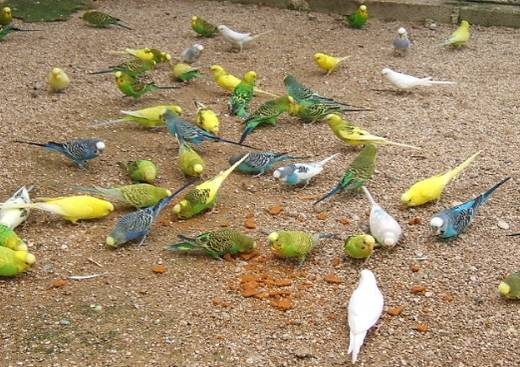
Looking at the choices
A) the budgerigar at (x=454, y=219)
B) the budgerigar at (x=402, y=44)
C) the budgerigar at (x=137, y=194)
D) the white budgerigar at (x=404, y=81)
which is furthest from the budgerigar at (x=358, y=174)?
the budgerigar at (x=402, y=44)

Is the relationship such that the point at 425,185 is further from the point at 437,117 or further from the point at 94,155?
the point at 94,155

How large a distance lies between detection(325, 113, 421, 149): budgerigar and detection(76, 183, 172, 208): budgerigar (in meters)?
1.34

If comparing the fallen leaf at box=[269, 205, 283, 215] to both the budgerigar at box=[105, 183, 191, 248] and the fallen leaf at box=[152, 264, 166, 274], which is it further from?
the fallen leaf at box=[152, 264, 166, 274]

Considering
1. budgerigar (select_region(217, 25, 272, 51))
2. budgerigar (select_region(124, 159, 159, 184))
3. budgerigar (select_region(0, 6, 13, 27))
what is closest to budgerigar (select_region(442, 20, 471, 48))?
budgerigar (select_region(217, 25, 272, 51))

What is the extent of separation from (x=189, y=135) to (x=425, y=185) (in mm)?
1499

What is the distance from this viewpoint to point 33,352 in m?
3.06

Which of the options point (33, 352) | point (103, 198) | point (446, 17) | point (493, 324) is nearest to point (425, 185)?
point (493, 324)

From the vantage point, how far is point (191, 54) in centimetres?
648

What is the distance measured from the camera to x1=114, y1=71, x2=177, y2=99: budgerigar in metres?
5.52

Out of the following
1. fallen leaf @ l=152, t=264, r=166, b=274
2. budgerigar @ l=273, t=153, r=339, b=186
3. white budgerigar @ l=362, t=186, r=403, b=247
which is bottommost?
budgerigar @ l=273, t=153, r=339, b=186

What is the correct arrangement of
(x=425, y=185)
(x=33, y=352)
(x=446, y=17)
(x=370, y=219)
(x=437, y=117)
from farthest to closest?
(x=446, y=17)
(x=437, y=117)
(x=425, y=185)
(x=370, y=219)
(x=33, y=352)

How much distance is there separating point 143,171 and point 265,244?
37.3 inches

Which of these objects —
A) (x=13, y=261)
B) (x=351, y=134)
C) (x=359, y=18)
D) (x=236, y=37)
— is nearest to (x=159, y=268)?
(x=13, y=261)

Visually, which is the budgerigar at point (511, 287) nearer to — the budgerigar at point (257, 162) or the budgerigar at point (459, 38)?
the budgerigar at point (257, 162)
